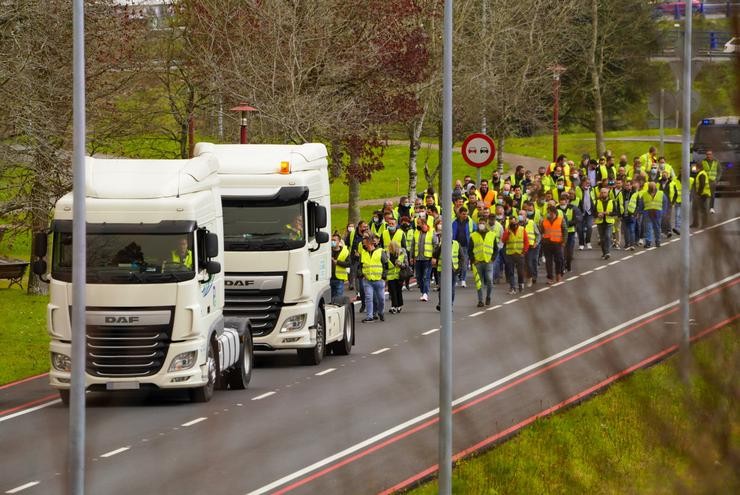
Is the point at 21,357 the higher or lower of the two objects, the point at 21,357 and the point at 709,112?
the lower

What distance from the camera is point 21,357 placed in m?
27.5

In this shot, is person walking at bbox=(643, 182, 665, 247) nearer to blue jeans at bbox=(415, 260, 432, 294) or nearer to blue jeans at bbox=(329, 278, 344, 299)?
blue jeans at bbox=(329, 278, 344, 299)

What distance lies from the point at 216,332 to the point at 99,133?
16130mm

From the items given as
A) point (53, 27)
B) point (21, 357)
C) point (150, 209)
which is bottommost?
point (21, 357)

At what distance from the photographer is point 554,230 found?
30.2 m

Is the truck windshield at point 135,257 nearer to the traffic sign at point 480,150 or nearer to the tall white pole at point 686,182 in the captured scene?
the traffic sign at point 480,150

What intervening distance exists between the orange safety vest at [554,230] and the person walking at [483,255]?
111 centimetres

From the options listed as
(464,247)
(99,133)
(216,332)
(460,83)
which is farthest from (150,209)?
(460,83)

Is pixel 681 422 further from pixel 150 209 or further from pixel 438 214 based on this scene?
pixel 438 214

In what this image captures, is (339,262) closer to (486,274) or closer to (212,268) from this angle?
(486,274)

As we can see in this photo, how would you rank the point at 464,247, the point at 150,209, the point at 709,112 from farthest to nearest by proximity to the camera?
the point at 464,247 → the point at 150,209 → the point at 709,112

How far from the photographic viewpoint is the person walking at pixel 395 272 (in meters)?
31.1

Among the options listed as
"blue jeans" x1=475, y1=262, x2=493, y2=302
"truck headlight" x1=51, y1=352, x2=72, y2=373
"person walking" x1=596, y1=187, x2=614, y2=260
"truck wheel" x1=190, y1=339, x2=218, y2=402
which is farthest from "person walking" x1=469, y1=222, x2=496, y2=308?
"truck headlight" x1=51, y1=352, x2=72, y2=373

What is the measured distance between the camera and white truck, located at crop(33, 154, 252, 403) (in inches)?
829
